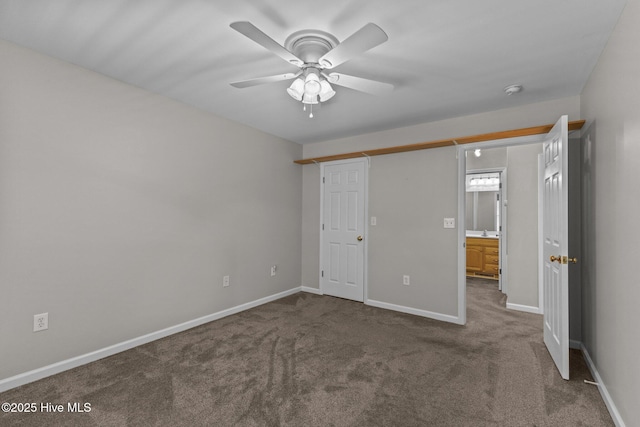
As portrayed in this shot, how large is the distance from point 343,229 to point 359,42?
10.4 feet

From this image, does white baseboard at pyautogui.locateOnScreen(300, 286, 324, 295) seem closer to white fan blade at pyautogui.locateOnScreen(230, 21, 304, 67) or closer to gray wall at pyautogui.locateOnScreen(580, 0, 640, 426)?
gray wall at pyautogui.locateOnScreen(580, 0, 640, 426)

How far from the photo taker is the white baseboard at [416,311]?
141 inches

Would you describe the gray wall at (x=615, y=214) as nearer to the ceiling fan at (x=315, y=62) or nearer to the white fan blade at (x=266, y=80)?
the ceiling fan at (x=315, y=62)

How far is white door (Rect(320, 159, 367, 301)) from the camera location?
4.39m

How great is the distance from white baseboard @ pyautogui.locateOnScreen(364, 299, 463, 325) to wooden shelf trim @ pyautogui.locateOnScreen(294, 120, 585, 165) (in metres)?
2.04

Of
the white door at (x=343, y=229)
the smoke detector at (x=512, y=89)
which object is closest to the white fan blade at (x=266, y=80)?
the smoke detector at (x=512, y=89)

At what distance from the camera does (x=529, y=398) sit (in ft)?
6.79

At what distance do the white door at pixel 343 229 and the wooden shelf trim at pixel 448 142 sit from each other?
0.20 meters

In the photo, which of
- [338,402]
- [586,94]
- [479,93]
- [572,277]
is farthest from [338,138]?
[338,402]

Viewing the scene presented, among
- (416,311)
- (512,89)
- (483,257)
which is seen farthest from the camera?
(483,257)

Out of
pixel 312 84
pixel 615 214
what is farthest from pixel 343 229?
pixel 615 214

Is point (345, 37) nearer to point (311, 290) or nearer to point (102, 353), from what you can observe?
point (102, 353)

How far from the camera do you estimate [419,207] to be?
3863 millimetres

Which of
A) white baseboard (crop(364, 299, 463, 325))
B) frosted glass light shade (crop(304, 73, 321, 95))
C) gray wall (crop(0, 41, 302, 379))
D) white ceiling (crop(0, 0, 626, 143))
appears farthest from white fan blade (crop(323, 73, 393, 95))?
white baseboard (crop(364, 299, 463, 325))
